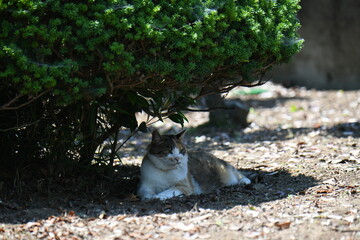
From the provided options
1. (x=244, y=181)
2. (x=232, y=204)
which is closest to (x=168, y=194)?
(x=232, y=204)

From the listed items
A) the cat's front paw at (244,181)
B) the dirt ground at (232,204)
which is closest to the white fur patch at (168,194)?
the dirt ground at (232,204)

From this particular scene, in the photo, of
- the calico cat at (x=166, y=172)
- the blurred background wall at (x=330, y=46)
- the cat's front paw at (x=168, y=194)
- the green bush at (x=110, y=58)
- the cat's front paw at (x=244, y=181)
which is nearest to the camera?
the green bush at (x=110, y=58)

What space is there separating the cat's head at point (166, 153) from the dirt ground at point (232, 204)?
39cm

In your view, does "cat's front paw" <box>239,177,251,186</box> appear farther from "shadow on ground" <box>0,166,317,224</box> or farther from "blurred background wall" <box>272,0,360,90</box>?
"blurred background wall" <box>272,0,360,90</box>

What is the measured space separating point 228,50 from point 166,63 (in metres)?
0.63

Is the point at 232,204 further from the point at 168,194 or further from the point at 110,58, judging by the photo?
the point at 110,58

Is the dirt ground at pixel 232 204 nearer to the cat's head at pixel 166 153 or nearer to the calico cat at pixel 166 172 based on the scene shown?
the calico cat at pixel 166 172

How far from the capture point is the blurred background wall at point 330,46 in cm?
1411

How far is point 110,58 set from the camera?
13.9ft

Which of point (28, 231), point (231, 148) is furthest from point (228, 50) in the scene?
point (231, 148)

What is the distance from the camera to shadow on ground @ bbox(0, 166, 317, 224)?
4793mm

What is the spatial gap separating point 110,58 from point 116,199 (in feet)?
5.22

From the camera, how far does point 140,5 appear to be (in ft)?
14.2

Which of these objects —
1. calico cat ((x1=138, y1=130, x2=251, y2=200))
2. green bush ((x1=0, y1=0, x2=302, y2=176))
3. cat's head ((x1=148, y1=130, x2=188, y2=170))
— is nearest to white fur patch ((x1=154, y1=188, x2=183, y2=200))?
calico cat ((x1=138, y1=130, x2=251, y2=200))
